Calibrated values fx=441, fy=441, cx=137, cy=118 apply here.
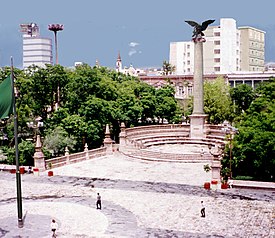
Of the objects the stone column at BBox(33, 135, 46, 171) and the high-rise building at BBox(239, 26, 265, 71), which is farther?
the high-rise building at BBox(239, 26, 265, 71)

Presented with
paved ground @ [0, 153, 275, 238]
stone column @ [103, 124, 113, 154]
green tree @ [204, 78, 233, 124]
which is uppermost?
green tree @ [204, 78, 233, 124]

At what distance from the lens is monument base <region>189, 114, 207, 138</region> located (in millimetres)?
55750

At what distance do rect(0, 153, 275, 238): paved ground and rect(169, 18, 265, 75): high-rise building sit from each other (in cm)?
7752

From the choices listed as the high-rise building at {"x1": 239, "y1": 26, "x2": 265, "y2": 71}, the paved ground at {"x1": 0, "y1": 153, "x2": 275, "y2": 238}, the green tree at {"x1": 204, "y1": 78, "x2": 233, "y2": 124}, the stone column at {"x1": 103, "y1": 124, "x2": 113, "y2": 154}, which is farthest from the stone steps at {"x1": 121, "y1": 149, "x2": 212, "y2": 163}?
the high-rise building at {"x1": 239, "y1": 26, "x2": 265, "y2": 71}

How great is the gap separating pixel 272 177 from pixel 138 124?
3320 centimetres

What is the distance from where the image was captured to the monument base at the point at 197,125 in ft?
183

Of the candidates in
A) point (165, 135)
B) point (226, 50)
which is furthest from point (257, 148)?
point (226, 50)

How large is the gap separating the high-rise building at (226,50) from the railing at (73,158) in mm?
65874

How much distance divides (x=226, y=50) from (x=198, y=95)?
66.8 m

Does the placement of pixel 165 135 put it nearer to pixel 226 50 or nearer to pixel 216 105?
pixel 216 105

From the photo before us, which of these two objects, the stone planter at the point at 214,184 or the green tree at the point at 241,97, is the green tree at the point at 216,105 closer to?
the green tree at the point at 241,97

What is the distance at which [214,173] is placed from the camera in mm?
34281

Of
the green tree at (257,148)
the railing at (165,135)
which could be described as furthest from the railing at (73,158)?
the green tree at (257,148)

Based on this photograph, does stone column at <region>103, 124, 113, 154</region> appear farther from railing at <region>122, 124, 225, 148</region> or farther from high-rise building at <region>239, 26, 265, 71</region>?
high-rise building at <region>239, 26, 265, 71</region>
